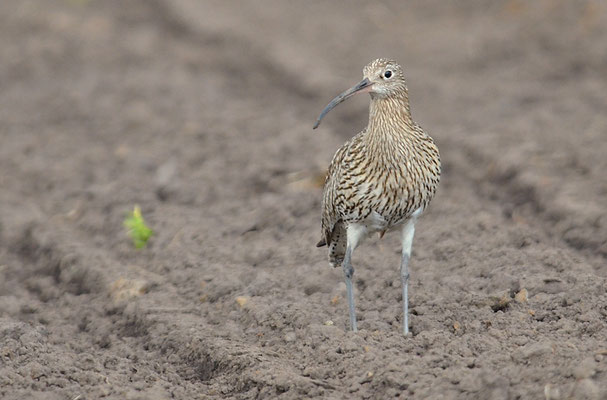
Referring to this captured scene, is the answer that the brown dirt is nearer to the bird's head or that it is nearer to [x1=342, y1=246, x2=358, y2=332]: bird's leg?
[x1=342, y1=246, x2=358, y2=332]: bird's leg

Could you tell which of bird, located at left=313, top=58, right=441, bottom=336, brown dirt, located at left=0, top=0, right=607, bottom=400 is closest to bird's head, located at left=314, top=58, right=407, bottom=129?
bird, located at left=313, top=58, right=441, bottom=336

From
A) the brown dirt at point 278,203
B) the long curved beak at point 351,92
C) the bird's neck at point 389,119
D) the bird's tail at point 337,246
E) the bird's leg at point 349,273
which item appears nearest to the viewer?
→ the brown dirt at point 278,203

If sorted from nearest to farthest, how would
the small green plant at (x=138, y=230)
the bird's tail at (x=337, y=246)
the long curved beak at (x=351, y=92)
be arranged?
the long curved beak at (x=351, y=92)
the bird's tail at (x=337, y=246)
the small green plant at (x=138, y=230)

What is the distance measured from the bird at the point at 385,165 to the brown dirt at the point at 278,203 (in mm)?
745

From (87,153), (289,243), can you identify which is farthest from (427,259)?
(87,153)

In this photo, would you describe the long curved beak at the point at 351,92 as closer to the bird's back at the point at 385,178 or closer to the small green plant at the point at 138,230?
the bird's back at the point at 385,178

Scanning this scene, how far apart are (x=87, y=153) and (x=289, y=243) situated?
3.38 m

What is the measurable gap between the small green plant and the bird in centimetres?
217

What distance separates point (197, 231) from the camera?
813 centimetres

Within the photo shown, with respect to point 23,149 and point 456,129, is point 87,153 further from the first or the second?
point 456,129

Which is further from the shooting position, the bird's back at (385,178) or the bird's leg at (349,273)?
the bird's leg at (349,273)

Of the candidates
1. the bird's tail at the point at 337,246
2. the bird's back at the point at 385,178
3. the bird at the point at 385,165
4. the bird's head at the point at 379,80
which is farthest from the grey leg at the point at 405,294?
the bird's head at the point at 379,80

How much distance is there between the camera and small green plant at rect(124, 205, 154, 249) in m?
7.75

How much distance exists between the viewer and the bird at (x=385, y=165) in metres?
5.96
